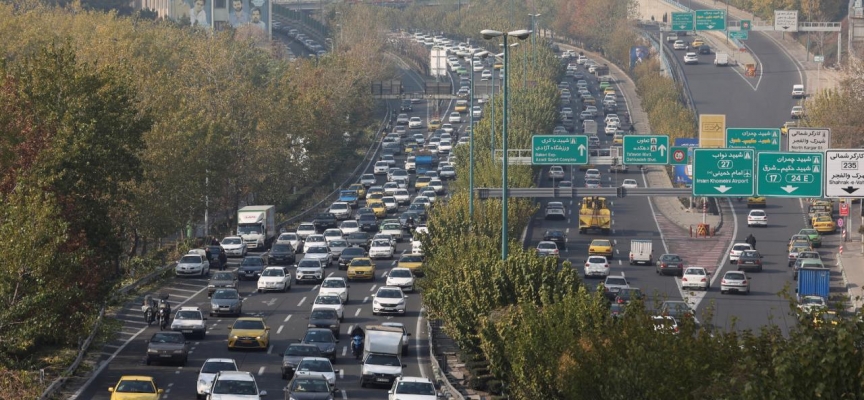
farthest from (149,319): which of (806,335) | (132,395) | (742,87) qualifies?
(742,87)

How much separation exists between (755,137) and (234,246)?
89.3ft

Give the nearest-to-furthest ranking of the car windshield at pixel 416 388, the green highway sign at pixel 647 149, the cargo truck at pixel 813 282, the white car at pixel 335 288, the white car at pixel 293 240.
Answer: the car windshield at pixel 416 388
the white car at pixel 335 288
the cargo truck at pixel 813 282
the green highway sign at pixel 647 149
the white car at pixel 293 240

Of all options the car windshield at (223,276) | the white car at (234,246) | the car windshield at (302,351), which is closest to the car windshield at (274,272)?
the car windshield at (223,276)

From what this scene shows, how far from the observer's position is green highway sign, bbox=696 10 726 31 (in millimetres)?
130262

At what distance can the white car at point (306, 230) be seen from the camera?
8431 centimetres

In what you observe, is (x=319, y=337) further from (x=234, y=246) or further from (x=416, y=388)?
(x=234, y=246)

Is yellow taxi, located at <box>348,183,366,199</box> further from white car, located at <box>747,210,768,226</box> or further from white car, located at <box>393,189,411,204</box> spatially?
white car, located at <box>747,210,768,226</box>

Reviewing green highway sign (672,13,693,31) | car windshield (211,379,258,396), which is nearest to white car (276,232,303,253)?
car windshield (211,379,258,396)

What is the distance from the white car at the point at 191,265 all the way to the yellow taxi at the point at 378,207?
26841mm

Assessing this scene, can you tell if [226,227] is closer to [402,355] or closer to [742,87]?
[402,355]

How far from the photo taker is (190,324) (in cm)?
5056

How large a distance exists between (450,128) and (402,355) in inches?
3684

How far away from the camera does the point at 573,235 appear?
288 ft

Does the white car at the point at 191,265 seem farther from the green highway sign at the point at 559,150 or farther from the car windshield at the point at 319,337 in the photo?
the car windshield at the point at 319,337
